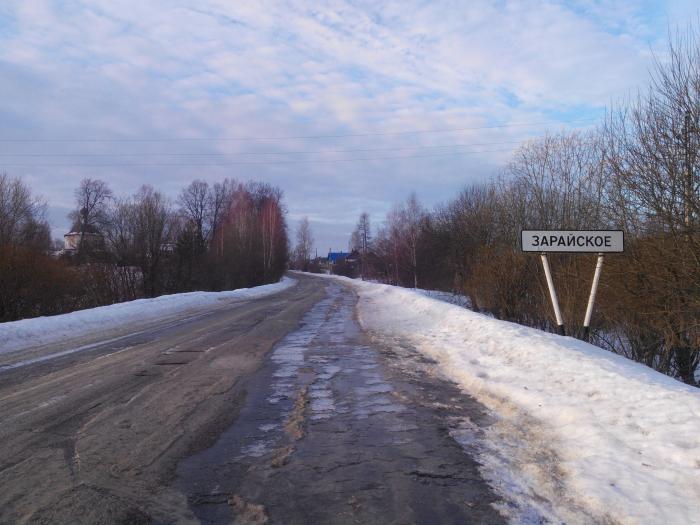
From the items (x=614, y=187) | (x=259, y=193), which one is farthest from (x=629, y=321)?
(x=259, y=193)

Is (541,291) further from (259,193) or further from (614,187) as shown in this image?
(259,193)

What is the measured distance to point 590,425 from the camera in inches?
216

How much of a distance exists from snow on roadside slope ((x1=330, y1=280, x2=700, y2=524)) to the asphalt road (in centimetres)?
55

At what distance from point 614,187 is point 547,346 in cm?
556

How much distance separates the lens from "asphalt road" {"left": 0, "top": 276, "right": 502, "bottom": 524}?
3736mm

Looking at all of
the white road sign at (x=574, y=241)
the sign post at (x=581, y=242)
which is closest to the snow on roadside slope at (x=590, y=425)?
the sign post at (x=581, y=242)

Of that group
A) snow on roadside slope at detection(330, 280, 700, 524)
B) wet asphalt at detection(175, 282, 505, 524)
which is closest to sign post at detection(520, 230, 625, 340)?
snow on roadside slope at detection(330, 280, 700, 524)

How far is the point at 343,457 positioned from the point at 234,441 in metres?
1.16

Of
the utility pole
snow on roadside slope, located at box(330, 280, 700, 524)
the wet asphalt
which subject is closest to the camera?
the wet asphalt

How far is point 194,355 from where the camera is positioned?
10.3 metres

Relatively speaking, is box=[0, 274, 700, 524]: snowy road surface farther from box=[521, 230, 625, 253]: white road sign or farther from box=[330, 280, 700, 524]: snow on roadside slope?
box=[521, 230, 625, 253]: white road sign

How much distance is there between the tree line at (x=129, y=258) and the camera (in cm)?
2125

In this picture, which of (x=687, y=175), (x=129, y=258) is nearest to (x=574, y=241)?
(x=687, y=175)

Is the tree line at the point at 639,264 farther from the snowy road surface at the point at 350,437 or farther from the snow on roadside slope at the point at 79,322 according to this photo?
the snow on roadside slope at the point at 79,322
